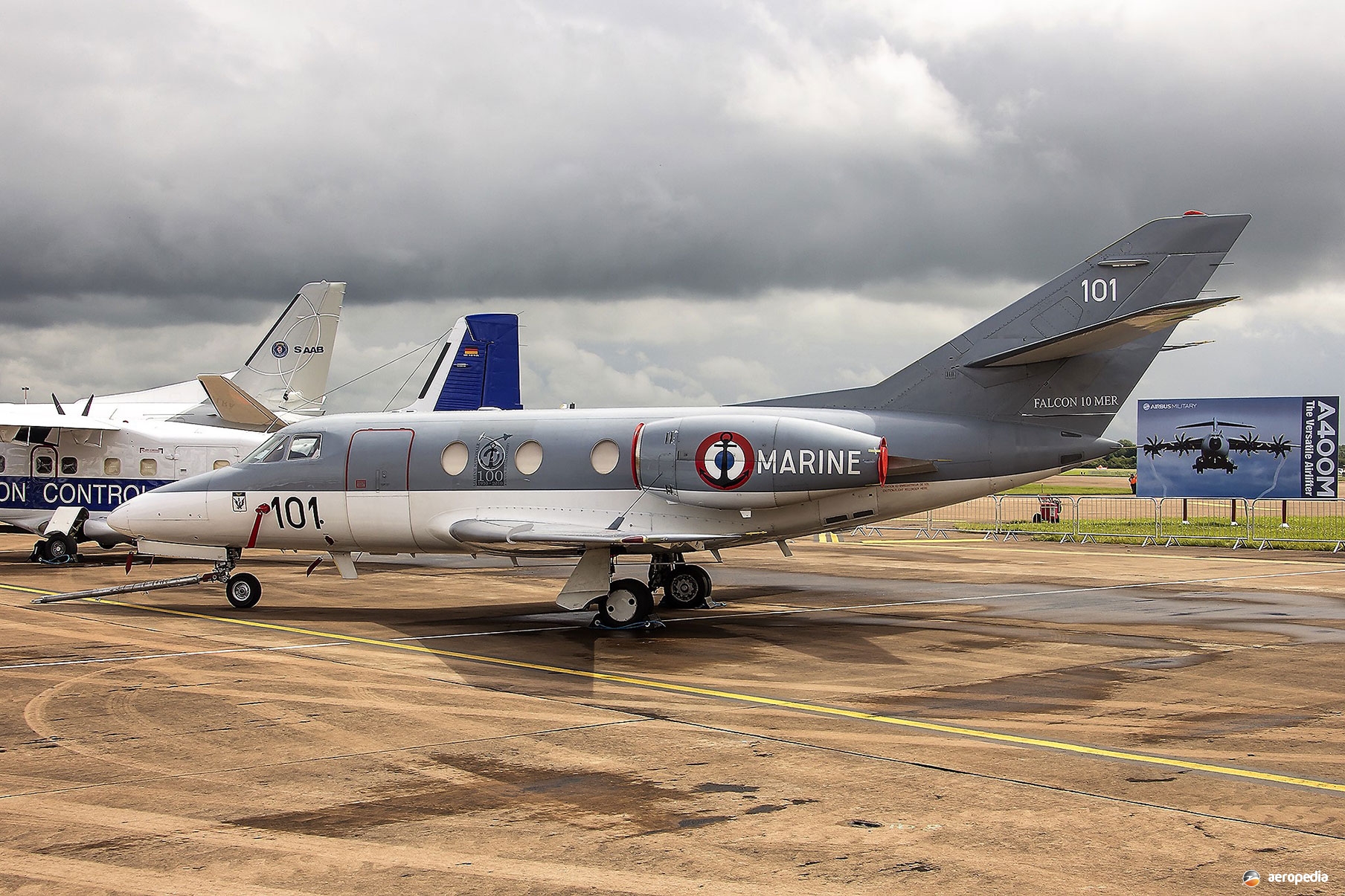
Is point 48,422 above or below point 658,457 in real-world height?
above

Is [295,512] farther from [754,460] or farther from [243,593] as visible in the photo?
[754,460]

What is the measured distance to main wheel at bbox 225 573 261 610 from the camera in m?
19.1

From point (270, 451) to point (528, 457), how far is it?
485 cm

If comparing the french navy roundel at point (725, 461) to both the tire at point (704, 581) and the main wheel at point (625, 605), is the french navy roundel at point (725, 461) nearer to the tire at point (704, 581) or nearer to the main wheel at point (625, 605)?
the main wheel at point (625, 605)

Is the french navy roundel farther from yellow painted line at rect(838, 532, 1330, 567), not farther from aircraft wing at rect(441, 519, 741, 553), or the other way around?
yellow painted line at rect(838, 532, 1330, 567)

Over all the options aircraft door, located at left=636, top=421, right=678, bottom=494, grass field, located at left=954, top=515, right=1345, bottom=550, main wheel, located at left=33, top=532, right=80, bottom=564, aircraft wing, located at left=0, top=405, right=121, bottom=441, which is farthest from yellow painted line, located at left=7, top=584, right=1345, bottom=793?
grass field, located at left=954, top=515, right=1345, bottom=550

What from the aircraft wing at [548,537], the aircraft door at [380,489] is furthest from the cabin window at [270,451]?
the aircraft wing at [548,537]

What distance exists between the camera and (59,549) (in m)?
26.9

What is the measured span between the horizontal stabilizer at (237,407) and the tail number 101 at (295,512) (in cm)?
1082

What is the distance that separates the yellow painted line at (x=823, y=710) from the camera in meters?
8.38

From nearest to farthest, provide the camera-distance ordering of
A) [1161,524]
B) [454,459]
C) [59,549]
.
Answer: [454,459] < [59,549] < [1161,524]

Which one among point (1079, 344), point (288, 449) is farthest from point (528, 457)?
point (1079, 344)

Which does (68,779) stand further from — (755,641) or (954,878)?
(755,641)

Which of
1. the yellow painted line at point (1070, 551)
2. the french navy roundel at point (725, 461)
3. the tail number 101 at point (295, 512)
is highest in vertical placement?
the french navy roundel at point (725, 461)
